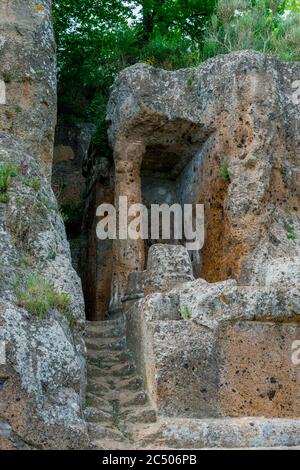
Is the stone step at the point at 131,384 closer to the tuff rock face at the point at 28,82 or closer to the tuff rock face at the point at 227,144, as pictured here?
the tuff rock face at the point at 227,144

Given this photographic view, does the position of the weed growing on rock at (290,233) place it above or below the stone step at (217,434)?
above

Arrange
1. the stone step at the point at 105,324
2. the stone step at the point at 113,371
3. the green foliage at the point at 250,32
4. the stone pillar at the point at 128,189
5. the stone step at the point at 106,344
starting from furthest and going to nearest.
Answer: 1. the green foliage at the point at 250,32
2. the stone pillar at the point at 128,189
3. the stone step at the point at 105,324
4. the stone step at the point at 106,344
5. the stone step at the point at 113,371

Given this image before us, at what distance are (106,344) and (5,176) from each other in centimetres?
269

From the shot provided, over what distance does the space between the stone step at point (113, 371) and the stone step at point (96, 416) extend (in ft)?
3.51

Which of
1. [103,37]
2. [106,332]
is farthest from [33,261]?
[103,37]

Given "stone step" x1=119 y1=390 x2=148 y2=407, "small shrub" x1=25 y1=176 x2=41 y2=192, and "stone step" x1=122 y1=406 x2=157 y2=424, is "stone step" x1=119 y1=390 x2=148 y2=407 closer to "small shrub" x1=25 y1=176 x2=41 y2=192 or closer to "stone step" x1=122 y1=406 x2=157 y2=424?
"stone step" x1=122 y1=406 x2=157 y2=424

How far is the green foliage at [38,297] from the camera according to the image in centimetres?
712

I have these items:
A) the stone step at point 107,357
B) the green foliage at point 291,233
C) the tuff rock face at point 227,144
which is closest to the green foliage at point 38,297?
the stone step at point 107,357

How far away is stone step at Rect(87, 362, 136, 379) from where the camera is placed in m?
8.86

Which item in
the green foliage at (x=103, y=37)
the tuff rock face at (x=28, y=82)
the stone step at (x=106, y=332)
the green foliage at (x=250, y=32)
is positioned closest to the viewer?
the stone step at (x=106, y=332)

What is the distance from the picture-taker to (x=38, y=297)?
285 inches

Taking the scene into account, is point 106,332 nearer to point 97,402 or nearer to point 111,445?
point 97,402

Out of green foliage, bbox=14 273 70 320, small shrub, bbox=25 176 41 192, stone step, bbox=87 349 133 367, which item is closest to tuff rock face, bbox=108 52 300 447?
stone step, bbox=87 349 133 367

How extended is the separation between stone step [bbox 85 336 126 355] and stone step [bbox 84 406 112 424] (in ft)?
6.23
